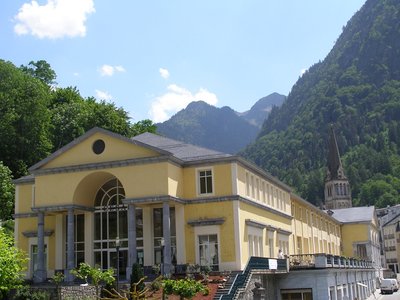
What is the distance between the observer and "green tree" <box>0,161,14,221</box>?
5428 centimetres

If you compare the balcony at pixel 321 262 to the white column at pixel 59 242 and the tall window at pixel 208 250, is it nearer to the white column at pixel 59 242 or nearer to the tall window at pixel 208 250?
the tall window at pixel 208 250

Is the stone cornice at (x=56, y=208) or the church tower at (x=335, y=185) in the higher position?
the church tower at (x=335, y=185)

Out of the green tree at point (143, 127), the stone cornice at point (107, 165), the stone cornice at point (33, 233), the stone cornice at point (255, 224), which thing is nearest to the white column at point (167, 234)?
the stone cornice at point (107, 165)

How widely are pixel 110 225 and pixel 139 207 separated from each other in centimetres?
302

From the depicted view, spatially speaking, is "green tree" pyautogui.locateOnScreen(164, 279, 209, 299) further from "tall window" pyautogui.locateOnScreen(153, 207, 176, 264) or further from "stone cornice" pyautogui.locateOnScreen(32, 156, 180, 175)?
"stone cornice" pyautogui.locateOnScreen(32, 156, 180, 175)

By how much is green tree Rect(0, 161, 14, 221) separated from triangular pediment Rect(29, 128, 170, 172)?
1461 cm

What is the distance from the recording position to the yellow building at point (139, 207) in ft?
126

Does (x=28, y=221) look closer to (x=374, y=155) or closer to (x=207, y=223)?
(x=207, y=223)

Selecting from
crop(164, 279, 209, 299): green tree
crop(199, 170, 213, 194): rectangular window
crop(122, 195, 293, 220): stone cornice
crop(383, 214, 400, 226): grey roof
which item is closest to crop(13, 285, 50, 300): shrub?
crop(164, 279, 209, 299): green tree

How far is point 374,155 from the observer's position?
199 meters

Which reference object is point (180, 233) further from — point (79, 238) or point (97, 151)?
point (79, 238)

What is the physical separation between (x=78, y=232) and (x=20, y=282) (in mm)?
9488

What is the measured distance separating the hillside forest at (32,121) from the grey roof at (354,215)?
38.9 metres

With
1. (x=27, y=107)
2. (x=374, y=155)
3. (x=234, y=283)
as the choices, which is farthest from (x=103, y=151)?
(x=374, y=155)
